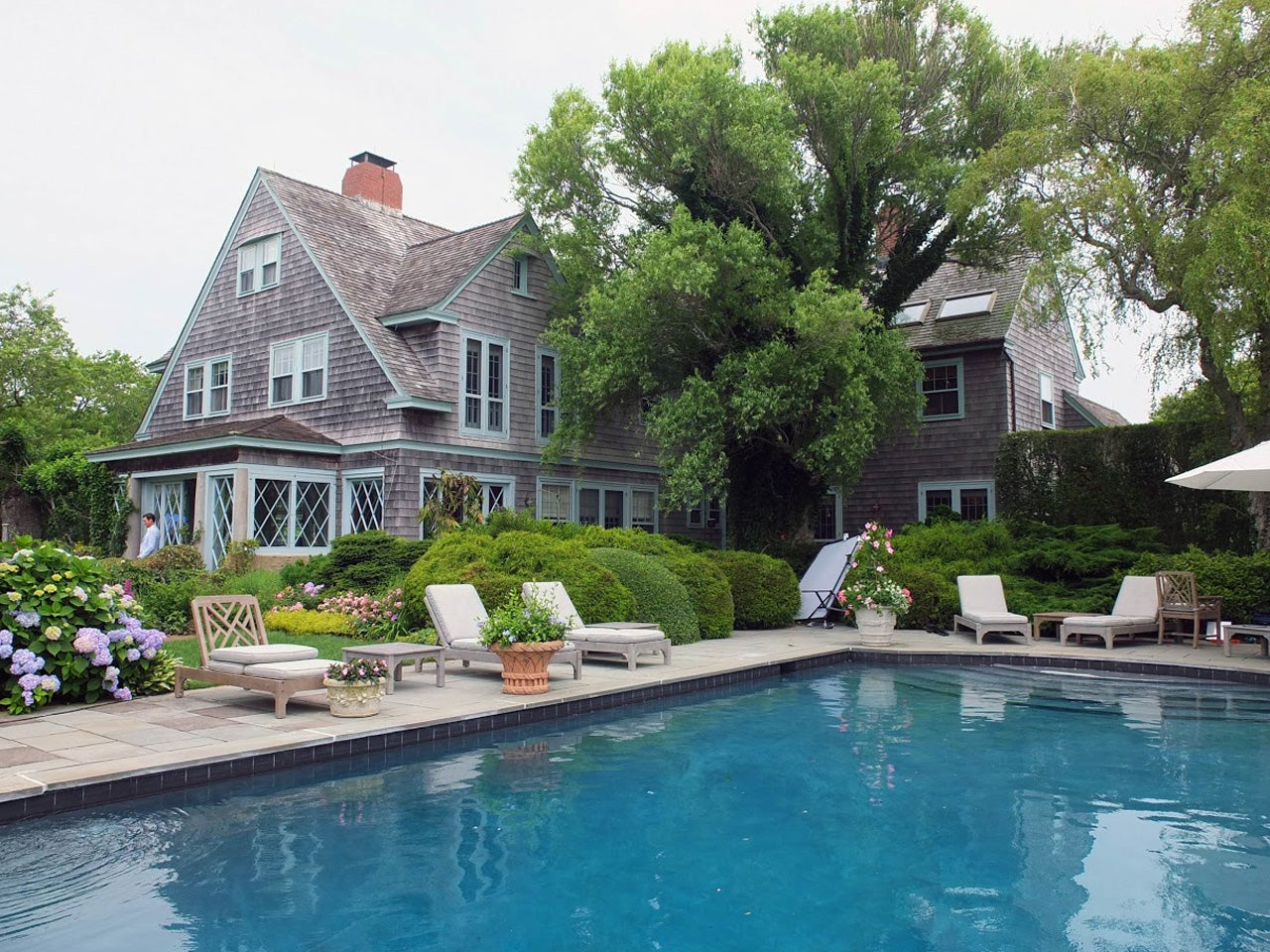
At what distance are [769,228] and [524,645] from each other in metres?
13.5

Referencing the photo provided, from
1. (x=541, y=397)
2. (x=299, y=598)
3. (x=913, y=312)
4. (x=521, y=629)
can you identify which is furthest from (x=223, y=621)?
(x=913, y=312)

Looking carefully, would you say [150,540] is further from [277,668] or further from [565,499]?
[277,668]

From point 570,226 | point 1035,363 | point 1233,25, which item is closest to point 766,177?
point 570,226

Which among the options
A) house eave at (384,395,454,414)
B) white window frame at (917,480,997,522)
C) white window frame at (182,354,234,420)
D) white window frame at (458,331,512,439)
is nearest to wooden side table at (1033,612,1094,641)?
white window frame at (917,480,997,522)

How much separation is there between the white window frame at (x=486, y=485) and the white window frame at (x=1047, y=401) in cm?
1355

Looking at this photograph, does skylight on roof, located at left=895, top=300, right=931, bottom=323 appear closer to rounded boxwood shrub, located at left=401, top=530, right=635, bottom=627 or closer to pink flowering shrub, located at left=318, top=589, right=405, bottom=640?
rounded boxwood shrub, located at left=401, top=530, right=635, bottom=627

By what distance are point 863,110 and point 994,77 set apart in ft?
11.1

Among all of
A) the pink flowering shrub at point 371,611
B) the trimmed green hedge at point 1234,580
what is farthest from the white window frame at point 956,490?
the pink flowering shrub at point 371,611

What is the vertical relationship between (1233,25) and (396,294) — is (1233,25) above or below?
above

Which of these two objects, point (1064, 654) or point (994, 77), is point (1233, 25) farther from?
point (1064, 654)

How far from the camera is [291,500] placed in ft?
61.6

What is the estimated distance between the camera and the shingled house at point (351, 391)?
61.2 feet

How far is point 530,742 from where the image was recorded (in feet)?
26.6

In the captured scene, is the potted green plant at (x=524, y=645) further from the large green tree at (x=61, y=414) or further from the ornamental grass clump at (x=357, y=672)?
the large green tree at (x=61, y=414)
